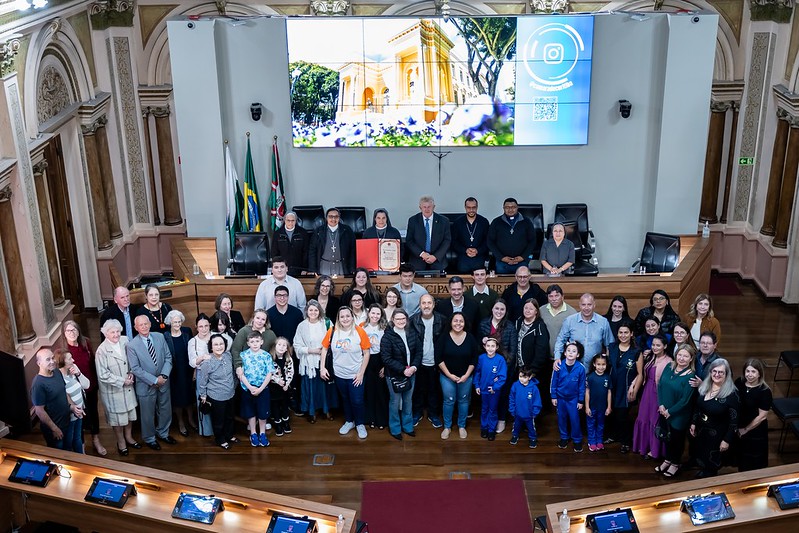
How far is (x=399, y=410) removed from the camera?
9.01 meters

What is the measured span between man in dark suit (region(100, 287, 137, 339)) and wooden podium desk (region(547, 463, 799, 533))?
436 cm

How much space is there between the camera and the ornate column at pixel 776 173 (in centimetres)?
1203

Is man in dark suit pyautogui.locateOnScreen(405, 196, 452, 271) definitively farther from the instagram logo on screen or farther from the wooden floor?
the instagram logo on screen

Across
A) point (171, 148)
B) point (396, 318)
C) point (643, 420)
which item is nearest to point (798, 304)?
point (643, 420)

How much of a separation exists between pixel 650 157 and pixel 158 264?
700 centimetres

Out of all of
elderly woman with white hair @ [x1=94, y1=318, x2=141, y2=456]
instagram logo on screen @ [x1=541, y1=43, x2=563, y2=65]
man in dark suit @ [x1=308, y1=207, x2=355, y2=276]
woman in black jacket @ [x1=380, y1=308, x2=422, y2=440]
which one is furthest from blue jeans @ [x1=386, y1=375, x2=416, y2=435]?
instagram logo on screen @ [x1=541, y1=43, x2=563, y2=65]

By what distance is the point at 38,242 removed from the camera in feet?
32.5

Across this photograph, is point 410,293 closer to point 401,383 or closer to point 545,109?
point 401,383

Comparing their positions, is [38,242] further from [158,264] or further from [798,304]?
[798,304]

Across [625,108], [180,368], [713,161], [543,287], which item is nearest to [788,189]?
[713,161]

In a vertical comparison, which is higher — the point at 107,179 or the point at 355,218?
the point at 107,179

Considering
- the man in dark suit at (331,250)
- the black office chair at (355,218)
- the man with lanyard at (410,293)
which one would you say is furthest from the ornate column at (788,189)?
the man in dark suit at (331,250)

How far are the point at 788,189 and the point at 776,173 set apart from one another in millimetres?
374

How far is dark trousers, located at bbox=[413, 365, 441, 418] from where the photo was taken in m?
8.92
